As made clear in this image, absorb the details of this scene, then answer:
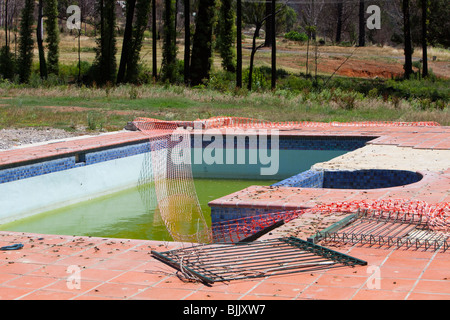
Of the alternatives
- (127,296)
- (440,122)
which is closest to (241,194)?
(127,296)

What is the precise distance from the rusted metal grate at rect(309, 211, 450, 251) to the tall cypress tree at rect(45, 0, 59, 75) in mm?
26229

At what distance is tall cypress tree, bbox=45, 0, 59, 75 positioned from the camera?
29.6 metres

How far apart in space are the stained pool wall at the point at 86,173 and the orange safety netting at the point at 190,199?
37 centimetres

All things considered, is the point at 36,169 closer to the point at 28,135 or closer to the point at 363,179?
the point at 28,135

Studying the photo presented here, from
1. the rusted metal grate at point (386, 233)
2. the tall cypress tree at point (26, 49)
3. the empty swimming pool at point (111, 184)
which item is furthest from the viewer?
the tall cypress tree at point (26, 49)

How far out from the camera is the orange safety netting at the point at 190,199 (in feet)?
19.5

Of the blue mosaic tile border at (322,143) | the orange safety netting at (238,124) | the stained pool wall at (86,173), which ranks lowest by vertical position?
the stained pool wall at (86,173)

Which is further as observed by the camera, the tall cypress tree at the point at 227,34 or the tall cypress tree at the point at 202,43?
the tall cypress tree at the point at 227,34

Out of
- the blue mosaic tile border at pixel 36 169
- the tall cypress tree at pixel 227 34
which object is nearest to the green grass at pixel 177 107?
the blue mosaic tile border at pixel 36 169

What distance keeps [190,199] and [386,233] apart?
15.6ft

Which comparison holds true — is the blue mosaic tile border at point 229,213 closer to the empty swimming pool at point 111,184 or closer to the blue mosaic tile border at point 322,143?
the empty swimming pool at point 111,184

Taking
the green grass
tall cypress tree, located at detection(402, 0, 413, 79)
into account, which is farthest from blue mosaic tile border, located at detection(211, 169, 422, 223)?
tall cypress tree, located at detection(402, 0, 413, 79)

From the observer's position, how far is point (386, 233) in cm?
520
